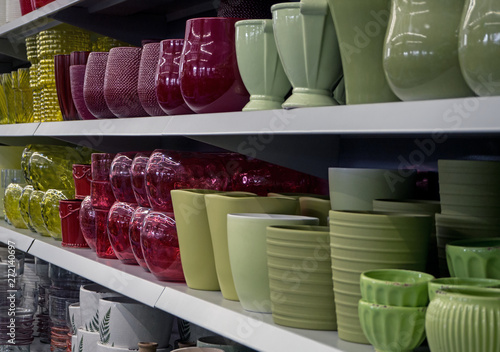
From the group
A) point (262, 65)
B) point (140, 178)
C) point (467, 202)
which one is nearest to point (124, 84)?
point (140, 178)

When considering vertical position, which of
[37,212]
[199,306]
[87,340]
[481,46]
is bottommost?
[87,340]

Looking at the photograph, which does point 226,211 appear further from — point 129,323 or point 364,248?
point 129,323

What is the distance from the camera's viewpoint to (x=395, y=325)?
2.76 feet

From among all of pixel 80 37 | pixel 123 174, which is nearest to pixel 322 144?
pixel 123 174

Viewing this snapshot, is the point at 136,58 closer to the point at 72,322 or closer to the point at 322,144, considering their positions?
the point at 322,144

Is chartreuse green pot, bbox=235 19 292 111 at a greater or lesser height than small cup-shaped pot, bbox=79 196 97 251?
Result: greater

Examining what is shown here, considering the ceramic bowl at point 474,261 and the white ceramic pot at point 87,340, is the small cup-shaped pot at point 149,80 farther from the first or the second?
the ceramic bowl at point 474,261

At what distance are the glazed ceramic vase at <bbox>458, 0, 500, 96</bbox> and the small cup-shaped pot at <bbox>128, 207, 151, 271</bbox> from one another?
966mm

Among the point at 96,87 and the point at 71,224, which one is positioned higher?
the point at 96,87

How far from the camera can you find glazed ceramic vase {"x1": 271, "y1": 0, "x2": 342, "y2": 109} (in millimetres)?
1029

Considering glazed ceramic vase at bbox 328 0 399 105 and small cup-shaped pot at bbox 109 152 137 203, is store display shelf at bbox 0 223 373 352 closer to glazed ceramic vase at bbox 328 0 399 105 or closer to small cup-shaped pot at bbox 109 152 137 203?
small cup-shaped pot at bbox 109 152 137 203

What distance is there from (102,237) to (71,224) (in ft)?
0.75

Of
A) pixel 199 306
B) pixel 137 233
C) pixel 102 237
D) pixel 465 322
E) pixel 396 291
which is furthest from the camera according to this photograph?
pixel 102 237

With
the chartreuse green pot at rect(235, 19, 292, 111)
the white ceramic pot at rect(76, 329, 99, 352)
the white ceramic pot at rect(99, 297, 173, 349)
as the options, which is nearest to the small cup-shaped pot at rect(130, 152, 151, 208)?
the white ceramic pot at rect(99, 297, 173, 349)
